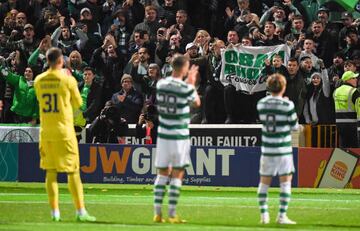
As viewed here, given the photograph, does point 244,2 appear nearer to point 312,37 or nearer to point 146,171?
point 312,37

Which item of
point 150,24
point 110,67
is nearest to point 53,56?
point 110,67

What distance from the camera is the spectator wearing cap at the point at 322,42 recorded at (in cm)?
2658

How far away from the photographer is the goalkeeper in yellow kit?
16.3m

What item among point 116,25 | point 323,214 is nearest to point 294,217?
point 323,214

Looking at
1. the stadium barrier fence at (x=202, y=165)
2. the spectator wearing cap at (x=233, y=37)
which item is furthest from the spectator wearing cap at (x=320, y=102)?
the spectator wearing cap at (x=233, y=37)

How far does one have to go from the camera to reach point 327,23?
89.1 feet

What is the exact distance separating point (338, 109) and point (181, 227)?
1053 centimetres

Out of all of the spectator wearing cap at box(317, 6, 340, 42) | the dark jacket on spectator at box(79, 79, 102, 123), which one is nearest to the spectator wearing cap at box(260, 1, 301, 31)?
the spectator wearing cap at box(317, 6, 340, 42)

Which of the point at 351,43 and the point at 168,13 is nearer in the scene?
the point at 351,43

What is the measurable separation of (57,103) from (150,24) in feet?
42.5

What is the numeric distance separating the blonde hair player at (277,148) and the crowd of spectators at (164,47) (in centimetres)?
923

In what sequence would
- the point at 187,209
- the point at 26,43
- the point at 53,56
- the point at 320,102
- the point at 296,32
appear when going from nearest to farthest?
the point at 53,56 → the point at 187,209 → the point at 320,102 → the point at 296,32 → the point at 26,43

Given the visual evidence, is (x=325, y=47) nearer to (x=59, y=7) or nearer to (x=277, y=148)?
(x=59, y=7)

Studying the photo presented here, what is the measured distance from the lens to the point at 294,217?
17.6 m
